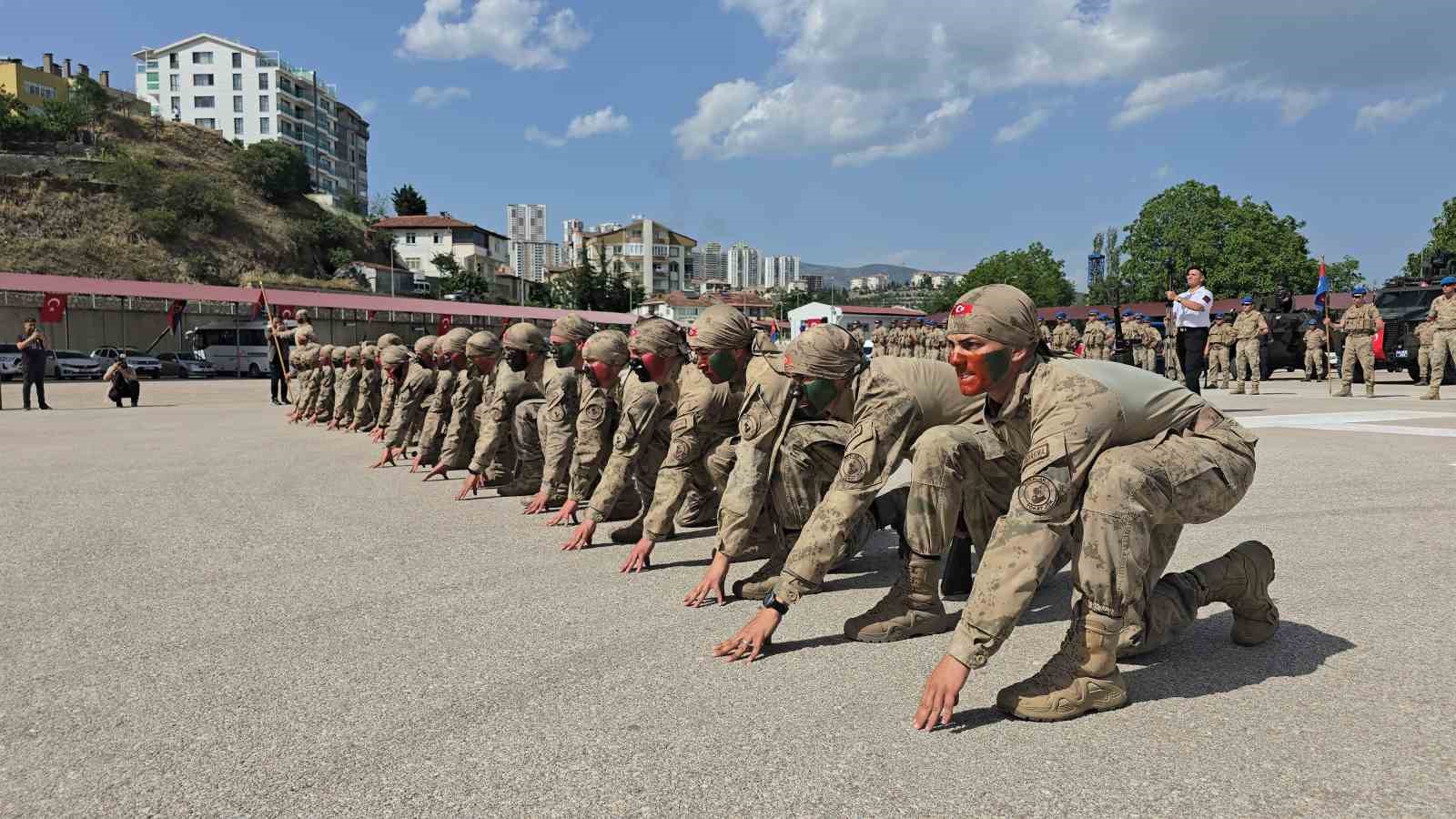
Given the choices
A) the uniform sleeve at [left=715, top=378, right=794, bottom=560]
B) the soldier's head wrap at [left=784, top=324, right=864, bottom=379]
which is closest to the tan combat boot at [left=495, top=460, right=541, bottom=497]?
the uniform sleeve at [left=715, top=378, right=794, bottom=560]

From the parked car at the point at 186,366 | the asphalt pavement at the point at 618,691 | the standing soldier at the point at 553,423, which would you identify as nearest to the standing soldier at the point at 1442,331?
the asphalt pavement at the point at 618,691

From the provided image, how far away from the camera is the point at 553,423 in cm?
692

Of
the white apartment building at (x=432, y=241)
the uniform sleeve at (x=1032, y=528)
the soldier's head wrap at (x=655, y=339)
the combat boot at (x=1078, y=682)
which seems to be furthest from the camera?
the white apartment building at (x=432, y=241)

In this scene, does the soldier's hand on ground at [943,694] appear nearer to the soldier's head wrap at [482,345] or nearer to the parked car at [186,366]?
the soldier's head wrap at [482,345]

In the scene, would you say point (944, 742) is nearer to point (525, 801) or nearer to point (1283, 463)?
point (525, 801)

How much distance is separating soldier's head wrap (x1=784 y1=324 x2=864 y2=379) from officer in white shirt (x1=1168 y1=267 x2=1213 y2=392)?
830 cm

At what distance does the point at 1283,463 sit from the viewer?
27.7 feet

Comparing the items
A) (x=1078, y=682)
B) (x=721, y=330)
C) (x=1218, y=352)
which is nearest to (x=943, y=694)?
(x=1078, y=682)

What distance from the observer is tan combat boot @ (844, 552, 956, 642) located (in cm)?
402

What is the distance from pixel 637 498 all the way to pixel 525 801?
453 cm

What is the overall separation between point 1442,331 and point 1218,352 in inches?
242

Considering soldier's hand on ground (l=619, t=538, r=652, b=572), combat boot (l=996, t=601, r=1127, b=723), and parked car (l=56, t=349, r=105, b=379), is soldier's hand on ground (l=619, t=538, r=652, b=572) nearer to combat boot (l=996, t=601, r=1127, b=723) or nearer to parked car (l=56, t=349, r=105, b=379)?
Answer: combat boot (l=996, t=601, r=1127, b=723)

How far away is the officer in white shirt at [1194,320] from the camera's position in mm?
11320

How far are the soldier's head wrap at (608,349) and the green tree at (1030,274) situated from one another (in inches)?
3628
